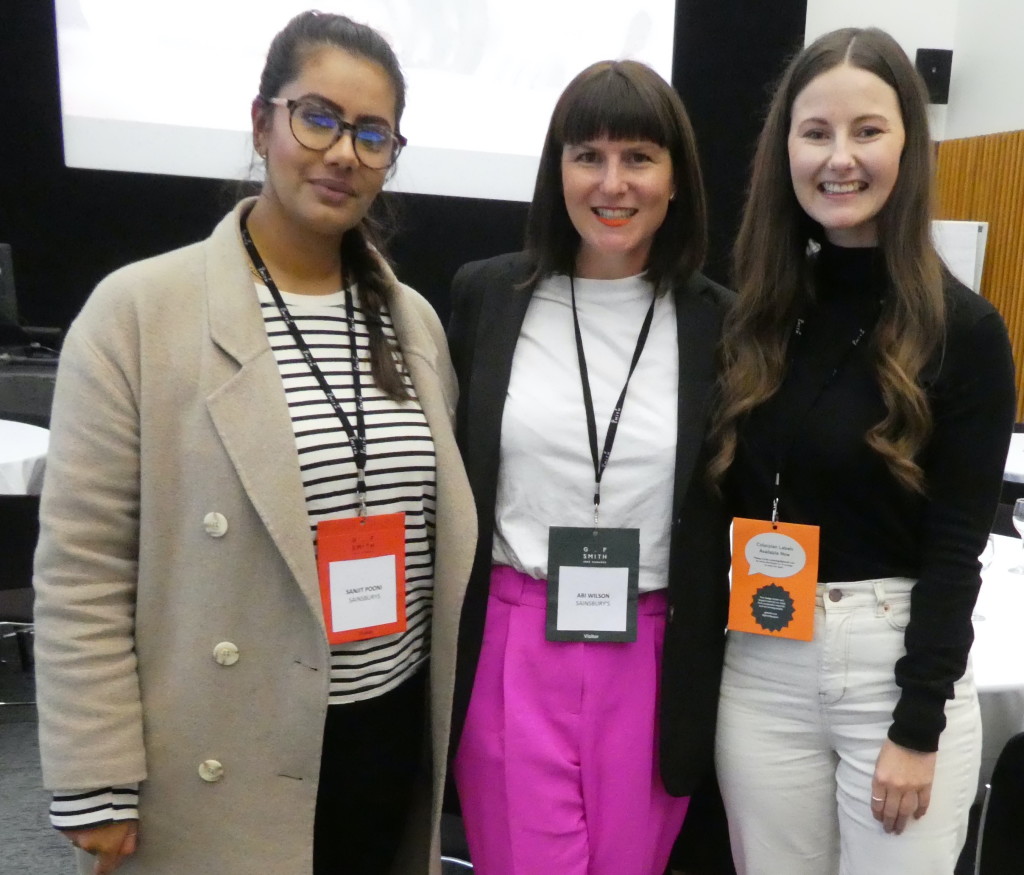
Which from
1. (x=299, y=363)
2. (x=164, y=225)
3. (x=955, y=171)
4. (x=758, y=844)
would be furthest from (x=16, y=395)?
(x=955, y=171)

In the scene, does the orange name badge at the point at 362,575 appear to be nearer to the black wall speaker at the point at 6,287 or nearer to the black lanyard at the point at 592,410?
the black lanyard at the point at 592,410

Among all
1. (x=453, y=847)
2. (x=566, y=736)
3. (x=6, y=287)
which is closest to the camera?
(x=566, y=736)

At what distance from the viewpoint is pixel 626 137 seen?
1423 millimetres

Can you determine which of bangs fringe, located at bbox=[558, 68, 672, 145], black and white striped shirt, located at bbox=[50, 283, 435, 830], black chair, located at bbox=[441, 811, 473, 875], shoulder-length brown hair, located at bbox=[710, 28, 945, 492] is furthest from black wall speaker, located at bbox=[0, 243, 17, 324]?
shoulder-length brown hair, located at bbox=[710, 28, 945, 492]

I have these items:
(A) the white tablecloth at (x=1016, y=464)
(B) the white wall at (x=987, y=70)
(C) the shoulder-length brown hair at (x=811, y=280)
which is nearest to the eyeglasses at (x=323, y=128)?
(C) the shoulder-length brown hair at (x=811, y=280)

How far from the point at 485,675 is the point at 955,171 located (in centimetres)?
611

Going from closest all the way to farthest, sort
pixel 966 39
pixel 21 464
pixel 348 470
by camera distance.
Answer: pixel 348 470, pixel 21 464, pixel 966 39

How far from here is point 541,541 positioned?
1375mm

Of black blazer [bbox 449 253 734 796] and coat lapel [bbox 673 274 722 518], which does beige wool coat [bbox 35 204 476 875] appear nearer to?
black blazer [bbox 449 253 734 796]

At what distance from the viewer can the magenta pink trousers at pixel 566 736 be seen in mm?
1356

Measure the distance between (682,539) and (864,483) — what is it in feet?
0.92

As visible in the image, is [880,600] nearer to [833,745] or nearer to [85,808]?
[833,745]

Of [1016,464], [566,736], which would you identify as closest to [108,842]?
[566,736]

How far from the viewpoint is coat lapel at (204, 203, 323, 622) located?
108 cm
